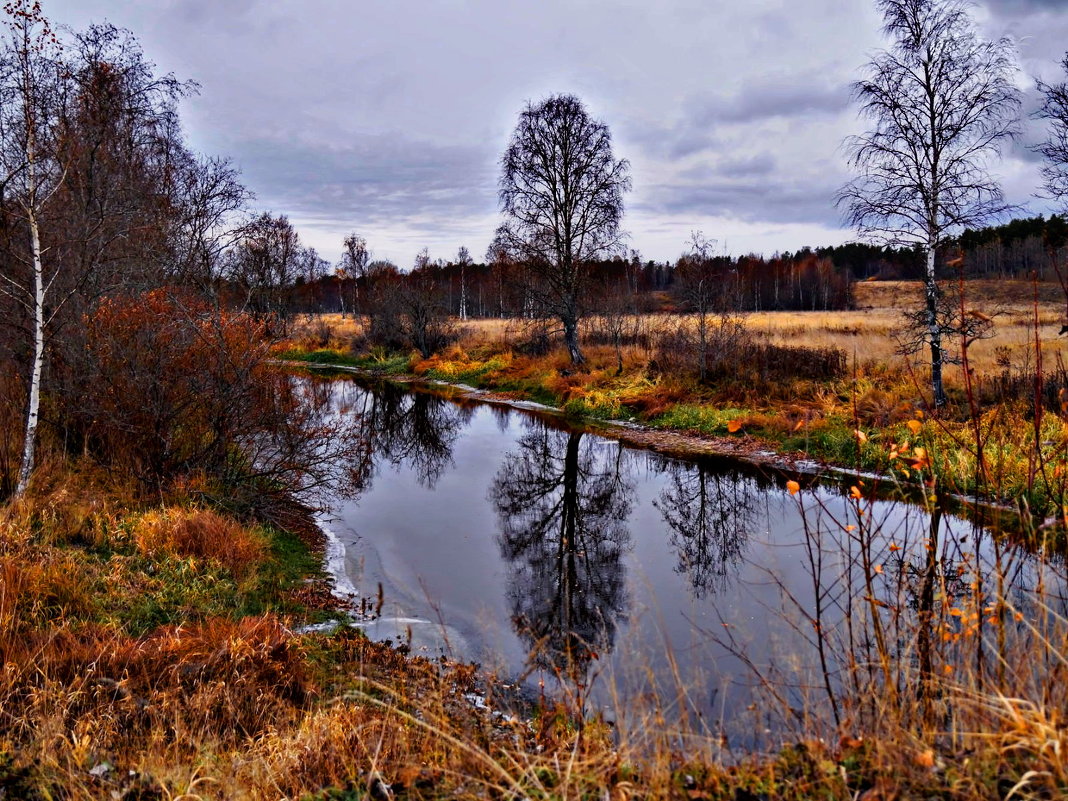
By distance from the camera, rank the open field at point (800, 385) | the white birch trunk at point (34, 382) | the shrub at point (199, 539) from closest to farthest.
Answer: the shrub at point (199, 539), the white birch trunk at point (34, 382), the open field at point (800, 385)

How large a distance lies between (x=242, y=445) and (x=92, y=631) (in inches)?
226

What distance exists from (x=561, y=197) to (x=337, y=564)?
671 inches

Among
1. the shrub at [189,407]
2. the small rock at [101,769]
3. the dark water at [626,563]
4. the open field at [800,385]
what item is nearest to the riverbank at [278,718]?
the small rock at [101,769]

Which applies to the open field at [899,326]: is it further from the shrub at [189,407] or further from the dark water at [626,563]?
the shrub at [189,407]

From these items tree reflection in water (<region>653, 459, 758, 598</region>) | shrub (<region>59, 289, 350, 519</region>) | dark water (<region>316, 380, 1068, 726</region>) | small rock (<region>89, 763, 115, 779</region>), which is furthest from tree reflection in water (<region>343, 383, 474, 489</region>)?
small rock (<region>89, 763, 115, 779</region>)

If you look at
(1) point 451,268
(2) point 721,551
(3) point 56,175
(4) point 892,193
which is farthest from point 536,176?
(1) point 451,268

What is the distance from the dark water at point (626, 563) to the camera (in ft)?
15.5

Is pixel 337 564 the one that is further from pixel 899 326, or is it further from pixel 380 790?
pixel 899 326

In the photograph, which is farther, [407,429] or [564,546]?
[407,429]

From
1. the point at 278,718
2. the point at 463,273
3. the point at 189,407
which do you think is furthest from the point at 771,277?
the point at 278,718

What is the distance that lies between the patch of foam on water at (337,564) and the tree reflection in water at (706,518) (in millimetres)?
3709

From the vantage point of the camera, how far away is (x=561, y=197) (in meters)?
22.4

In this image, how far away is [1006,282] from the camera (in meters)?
56.7

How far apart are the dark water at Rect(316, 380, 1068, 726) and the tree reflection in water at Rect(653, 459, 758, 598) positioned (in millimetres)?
37
